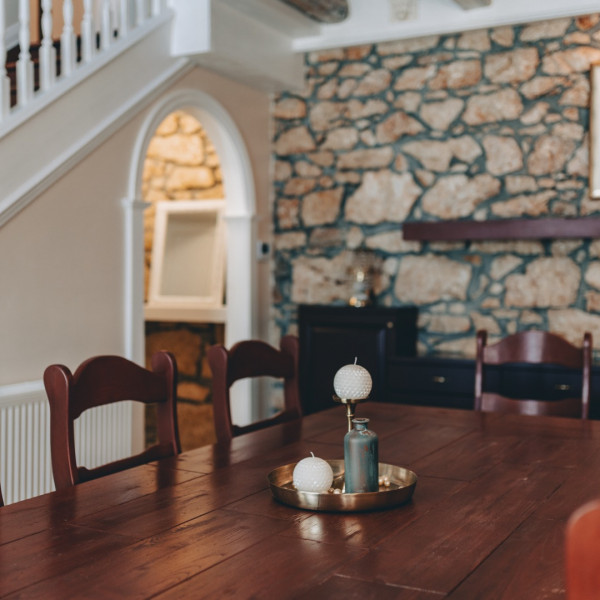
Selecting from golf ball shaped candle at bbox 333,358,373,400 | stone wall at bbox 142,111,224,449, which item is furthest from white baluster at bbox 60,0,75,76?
golf ball shaped candle at bbox 333,358,373,400

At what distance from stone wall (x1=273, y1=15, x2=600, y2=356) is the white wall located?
4.06ft

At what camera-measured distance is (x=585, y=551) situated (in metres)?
0.74

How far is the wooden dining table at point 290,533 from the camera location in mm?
1190

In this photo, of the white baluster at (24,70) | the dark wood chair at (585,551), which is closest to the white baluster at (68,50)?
the white baluster at (24,70)

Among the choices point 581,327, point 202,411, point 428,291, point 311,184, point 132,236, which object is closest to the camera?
point 132,236

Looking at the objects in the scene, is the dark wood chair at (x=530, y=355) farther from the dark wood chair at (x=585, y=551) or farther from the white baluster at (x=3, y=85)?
the dark wood chair at (x=585, y=551)

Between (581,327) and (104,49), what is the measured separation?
2.97m

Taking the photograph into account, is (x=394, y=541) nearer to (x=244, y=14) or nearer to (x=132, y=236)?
(x=132, y=236)

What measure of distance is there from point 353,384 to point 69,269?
239cm

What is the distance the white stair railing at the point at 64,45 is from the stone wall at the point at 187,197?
4.22ft

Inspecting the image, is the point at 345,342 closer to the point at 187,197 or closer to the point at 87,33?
the point at 187,197

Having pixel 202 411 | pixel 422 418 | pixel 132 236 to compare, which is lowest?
pixel 202 411

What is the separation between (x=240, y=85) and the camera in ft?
16.6

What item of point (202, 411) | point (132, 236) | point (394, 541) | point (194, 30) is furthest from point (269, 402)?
point (394, 541)
